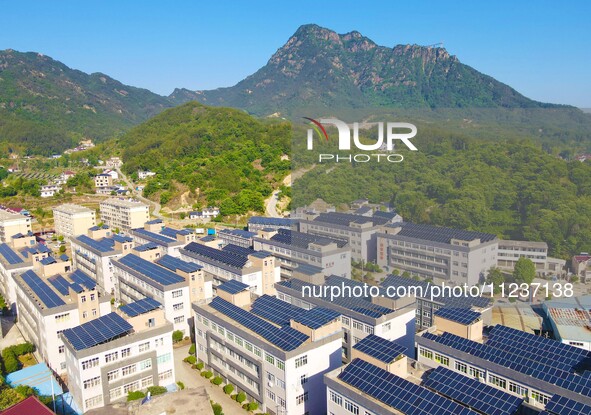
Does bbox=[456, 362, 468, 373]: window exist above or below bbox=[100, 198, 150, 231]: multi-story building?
below

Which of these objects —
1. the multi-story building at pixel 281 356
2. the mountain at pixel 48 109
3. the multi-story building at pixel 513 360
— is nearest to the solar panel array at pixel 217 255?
the multi-story building at pixel 281 356

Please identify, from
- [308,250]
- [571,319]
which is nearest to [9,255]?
[308,250]

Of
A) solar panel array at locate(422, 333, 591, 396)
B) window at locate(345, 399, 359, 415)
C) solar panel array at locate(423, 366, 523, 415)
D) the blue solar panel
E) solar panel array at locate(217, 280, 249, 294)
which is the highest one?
solar panel array at locate(217, 280, 249, 294)

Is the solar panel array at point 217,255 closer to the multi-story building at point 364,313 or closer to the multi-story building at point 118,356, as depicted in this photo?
the multi-story building at point 364,313

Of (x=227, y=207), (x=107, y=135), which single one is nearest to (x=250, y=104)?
(x=107, y=135)

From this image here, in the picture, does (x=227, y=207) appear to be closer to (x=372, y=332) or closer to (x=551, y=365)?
(x=372, y=332)

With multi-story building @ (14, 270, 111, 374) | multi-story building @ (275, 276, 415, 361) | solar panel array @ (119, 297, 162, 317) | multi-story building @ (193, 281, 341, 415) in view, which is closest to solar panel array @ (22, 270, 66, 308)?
multi-story building @ (14, 270, 111, 374)

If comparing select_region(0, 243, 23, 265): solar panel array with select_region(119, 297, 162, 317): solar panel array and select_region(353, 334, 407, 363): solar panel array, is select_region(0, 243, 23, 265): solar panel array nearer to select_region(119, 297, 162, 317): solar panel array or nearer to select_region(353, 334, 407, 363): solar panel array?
select_region(119, 297, 162, 317): solar panel array
